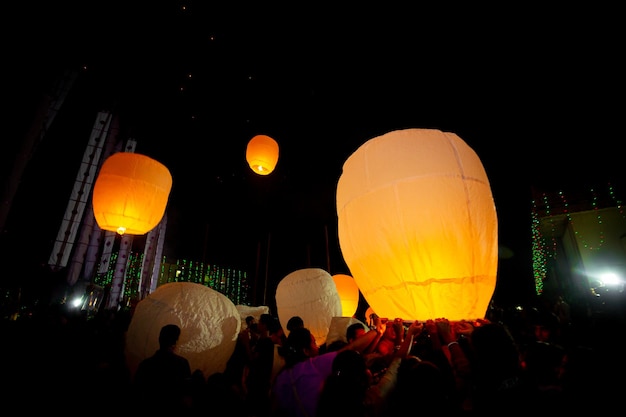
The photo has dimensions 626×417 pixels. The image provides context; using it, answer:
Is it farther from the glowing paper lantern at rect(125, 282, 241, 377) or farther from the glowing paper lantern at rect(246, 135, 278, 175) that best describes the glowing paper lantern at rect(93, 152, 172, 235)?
the glowing paper lantern at rect(246, 135, 278, 175)

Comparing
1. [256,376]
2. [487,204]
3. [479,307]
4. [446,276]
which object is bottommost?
[256,376]

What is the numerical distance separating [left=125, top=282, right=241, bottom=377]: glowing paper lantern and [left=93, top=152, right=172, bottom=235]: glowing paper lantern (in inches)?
70.1

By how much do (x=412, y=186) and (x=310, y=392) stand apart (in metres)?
1.76

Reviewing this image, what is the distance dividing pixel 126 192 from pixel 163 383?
3.27m

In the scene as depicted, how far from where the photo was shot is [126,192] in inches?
172

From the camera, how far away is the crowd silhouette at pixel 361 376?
1.58 meters

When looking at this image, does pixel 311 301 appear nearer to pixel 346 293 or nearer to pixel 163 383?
pixel 163 383

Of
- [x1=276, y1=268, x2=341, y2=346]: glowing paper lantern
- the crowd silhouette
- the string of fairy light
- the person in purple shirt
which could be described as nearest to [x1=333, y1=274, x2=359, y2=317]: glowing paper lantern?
[x1=276, y1=268, x2=341, y2=346]: glowing paper lantern

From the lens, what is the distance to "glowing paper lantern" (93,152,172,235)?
4.35m

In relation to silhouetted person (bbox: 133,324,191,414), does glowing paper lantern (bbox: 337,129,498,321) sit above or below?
above

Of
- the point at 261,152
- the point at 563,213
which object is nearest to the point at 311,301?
the point at 261,152

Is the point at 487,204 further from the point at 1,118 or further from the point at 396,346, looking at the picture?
the point at 1,118

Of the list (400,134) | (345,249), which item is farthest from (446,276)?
(400,134)

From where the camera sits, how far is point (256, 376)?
8.44 ft
